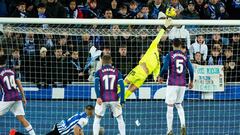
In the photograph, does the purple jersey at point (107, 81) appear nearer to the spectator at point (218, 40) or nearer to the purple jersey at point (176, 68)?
the purple jersey at point (176, 68)

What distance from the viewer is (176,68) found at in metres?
14.0

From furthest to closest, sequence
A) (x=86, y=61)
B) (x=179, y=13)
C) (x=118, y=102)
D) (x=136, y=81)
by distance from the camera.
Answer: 1. (x=179, y=13)
2. (x=86, y=61)
3. (x=136, y=81)
4. (x=118, y=102)

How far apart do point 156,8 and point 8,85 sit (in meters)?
5.47

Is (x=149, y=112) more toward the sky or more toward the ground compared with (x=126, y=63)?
more toward the ground

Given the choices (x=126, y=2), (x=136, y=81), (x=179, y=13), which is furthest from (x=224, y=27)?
(x=126, y=2)

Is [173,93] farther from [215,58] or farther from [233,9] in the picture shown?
[233,9]

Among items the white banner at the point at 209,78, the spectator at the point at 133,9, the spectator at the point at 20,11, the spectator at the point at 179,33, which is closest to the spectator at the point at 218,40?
the white banner at the point at 209,78

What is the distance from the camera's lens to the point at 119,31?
49.3 ft

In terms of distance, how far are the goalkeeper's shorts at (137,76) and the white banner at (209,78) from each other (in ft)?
6.19

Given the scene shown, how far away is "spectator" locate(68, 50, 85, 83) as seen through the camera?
15.7 metres

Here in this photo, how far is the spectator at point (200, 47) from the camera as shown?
16.0 meters

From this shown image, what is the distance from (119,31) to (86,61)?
45.6 inches

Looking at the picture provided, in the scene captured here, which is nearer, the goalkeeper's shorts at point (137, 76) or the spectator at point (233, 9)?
the goalkeeper's shorts at point (137, 76)

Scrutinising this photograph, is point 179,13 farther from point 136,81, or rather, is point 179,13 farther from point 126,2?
point 136,81
